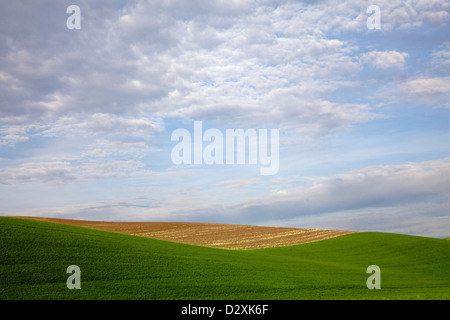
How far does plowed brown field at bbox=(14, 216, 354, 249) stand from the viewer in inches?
1730

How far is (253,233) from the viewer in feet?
167

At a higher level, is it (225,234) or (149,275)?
(149,275)

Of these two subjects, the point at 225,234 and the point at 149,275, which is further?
the point at 225,234

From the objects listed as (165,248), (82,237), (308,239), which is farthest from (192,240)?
(82,237)

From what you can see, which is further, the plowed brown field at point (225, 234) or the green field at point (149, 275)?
the plowed brown field at point (225, 234)

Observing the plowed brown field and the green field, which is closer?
the green field

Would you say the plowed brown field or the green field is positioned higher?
the green field

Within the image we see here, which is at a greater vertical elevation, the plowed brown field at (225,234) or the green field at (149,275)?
the green field at (149,275)

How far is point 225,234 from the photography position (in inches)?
1951

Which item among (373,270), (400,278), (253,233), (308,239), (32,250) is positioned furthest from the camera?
(253,233)

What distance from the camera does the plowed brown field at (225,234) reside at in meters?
43.9
